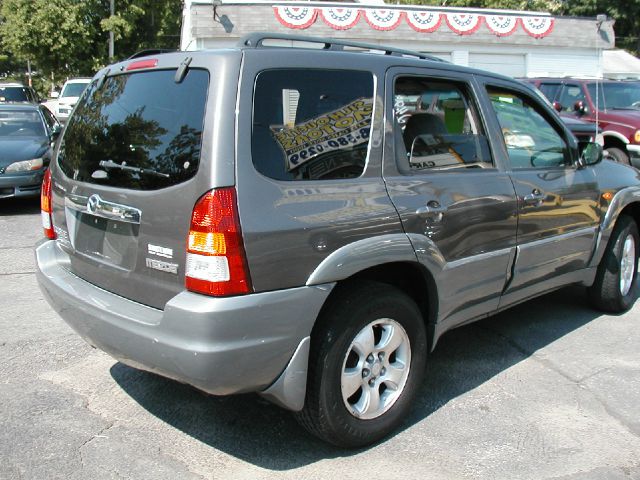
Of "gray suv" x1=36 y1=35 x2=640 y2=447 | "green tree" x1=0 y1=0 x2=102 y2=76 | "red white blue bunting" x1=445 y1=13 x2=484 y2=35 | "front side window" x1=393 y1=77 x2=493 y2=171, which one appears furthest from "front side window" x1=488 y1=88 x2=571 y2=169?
"green tree" x1=0 y1=0 x2=102 y2=76

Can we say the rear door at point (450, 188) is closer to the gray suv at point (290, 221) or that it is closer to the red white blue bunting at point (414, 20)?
the gray suv at point (290, 221)

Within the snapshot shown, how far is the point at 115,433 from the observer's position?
3254mm

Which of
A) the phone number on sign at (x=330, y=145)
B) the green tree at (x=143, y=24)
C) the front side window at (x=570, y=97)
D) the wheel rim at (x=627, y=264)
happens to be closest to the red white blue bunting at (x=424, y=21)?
the front side window at (x=570, y=97)

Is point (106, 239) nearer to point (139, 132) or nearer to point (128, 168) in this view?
point (128, 168)

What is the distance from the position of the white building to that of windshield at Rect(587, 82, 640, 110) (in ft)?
29.3

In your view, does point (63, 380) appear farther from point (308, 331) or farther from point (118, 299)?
point (308, 331)

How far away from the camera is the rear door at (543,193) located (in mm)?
3980

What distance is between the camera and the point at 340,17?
18812mm

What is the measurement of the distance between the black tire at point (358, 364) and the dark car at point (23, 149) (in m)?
7.19

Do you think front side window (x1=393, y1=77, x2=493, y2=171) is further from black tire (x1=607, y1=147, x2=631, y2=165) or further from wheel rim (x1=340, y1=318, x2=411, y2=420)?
black tire (x1=607, y1=147, x2=631, y2=165)

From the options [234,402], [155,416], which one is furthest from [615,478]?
[155,416]

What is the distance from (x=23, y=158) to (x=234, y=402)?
6736 millimetres

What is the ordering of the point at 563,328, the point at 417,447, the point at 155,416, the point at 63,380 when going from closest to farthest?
the point at 417,447 → the point at 155,416 → the point at 63,380 → the point at 563,328

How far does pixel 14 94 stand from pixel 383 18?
35.9ft
